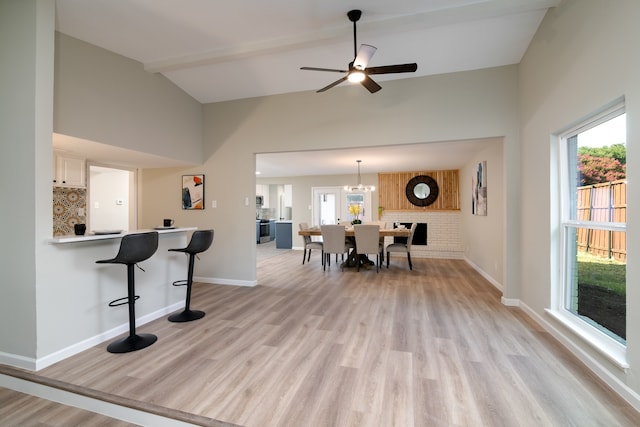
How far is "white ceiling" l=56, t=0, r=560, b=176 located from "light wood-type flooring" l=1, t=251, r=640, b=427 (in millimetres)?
2973

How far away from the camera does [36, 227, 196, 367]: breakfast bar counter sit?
2324 mm

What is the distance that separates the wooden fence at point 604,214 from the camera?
2.00 m

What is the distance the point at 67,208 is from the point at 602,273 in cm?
621

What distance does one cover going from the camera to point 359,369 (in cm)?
218

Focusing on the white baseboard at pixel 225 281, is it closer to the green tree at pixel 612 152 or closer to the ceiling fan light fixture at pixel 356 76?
the ceiling fan light fixture at pixel 356 76

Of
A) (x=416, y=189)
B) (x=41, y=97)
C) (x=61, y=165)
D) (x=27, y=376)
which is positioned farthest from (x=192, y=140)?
(x=416, y=189)

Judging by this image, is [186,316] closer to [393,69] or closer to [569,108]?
[393,69]

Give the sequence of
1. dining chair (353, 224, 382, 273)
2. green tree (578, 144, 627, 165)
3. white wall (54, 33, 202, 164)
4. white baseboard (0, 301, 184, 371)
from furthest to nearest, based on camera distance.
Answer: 1. dining chair (353, 224, 382, 273)
2. white wall (54, 33, 202, 164)
3. white baseboard (0, 301, 184, 371)
4. green tree (578, 144, 627, 165)

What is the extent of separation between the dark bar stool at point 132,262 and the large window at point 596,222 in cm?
361

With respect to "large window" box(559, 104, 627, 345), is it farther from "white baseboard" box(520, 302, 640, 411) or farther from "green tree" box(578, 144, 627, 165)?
"white baseboard" box(520, 302, 640, 411)

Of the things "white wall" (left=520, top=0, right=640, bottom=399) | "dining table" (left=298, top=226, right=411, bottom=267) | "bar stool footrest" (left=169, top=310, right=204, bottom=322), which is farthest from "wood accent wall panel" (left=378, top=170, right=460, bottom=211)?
"bar stool footrest" (left=169, top=310, right=204, bottom=322)

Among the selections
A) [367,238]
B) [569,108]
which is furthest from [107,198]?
[569,108]

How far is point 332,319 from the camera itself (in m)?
3.21

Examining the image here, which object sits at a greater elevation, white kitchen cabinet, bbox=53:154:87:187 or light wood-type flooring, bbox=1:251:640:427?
white kitchen cabinet, bbox=53:154:87:187
